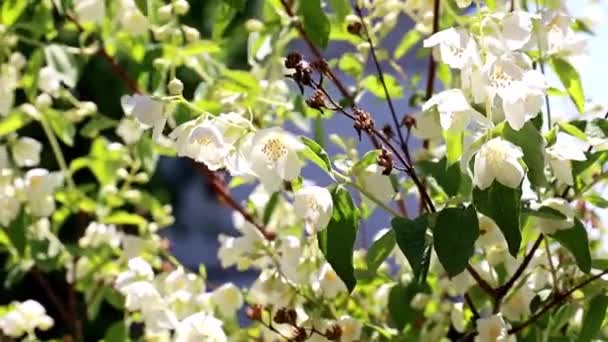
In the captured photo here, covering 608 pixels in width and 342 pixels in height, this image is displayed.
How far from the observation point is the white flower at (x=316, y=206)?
0.81m

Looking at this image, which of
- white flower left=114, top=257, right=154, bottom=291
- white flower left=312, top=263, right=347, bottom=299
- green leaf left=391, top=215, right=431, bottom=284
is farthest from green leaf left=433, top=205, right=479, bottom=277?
white flower left=114, top=257, right=154, bottom=291

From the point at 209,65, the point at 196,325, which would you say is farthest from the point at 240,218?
the point at 196,325

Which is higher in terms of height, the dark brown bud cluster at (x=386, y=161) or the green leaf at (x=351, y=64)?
the dark brown bud cluster at (x=386, y=161)

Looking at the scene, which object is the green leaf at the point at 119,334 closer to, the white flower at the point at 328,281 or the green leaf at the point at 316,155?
the white flower at the point at 328,281

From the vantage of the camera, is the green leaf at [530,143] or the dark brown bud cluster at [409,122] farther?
the dark brown bud cluster at [409,122]

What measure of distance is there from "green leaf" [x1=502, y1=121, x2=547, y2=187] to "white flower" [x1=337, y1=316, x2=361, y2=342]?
0.95 ft

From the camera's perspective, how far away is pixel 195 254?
5.01 metres

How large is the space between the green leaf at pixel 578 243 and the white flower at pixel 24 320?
72 centimetres

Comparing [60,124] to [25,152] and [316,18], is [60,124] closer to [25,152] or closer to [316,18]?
[25,152]

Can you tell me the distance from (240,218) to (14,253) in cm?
33

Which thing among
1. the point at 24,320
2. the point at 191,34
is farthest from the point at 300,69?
the point at 24,320

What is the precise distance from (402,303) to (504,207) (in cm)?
42

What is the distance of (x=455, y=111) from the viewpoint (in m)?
0.80

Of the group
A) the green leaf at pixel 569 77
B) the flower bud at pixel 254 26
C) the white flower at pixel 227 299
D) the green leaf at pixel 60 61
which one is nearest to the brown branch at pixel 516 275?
the green leaf at pixel 569 77
